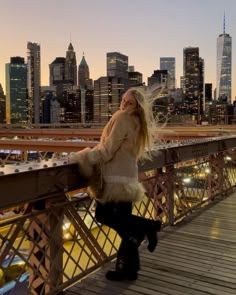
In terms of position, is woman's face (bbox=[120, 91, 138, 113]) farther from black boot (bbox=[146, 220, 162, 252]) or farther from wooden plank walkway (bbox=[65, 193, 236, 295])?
wooden plank walkway (bbox=[65, 193, 236, 295])

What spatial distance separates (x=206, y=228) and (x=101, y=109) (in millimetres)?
100380

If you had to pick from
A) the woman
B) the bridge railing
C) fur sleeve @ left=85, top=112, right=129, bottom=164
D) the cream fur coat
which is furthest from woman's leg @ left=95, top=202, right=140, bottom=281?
fur sleeve @ left=85, top=112, right=129, bottom=164

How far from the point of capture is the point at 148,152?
5.11 meters

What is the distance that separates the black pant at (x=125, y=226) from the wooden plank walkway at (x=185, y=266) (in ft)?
0.64

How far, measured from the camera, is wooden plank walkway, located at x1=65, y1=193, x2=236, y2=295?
403cm

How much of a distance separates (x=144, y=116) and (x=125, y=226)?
1028mm

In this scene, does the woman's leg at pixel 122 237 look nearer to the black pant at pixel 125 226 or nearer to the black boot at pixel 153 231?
the black pant at pixel 125 226

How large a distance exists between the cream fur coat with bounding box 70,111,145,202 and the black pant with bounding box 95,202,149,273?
11 cm

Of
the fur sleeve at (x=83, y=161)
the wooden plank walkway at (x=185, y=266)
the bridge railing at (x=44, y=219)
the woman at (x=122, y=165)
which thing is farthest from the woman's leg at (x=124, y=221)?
the wooden plank walkway at (x=185, y=266)

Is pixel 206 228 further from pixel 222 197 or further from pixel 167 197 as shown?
pixel 222 197

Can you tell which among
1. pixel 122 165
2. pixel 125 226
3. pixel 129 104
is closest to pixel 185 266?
pixel 125 226

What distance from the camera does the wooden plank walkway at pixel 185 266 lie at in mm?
4031

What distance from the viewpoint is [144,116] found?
4.01 metres

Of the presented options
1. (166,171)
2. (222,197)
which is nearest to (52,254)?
(166,171)
